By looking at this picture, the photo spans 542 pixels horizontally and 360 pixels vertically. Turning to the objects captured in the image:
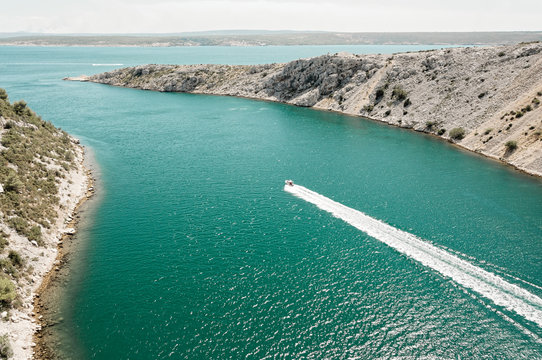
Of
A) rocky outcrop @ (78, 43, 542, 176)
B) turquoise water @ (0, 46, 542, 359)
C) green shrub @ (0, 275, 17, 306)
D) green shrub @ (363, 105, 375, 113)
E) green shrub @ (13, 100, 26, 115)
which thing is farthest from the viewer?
green shrub @ (363, 105, 375, 113)

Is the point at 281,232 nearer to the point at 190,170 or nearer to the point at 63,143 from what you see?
the point at 190,170

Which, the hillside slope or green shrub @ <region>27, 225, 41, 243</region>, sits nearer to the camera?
the hillside slope

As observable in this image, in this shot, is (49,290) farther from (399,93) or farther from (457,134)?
(399,93)

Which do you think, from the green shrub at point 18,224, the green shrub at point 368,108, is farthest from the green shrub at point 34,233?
the green shrub at point 368,108

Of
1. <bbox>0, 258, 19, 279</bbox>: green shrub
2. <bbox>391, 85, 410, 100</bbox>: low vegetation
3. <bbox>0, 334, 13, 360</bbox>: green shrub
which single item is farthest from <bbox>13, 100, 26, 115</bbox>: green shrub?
<bbox>391, 85, 410, 100</bbox>: low vegetation

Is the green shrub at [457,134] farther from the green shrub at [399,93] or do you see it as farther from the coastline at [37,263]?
the coastline at [37,263]

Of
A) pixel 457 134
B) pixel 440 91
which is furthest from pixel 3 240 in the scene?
pixel 440 91

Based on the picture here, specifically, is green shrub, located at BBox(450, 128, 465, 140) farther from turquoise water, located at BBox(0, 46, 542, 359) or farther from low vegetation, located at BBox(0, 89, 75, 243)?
low vegetation, located at BBox(0, 89, 75, 243)
